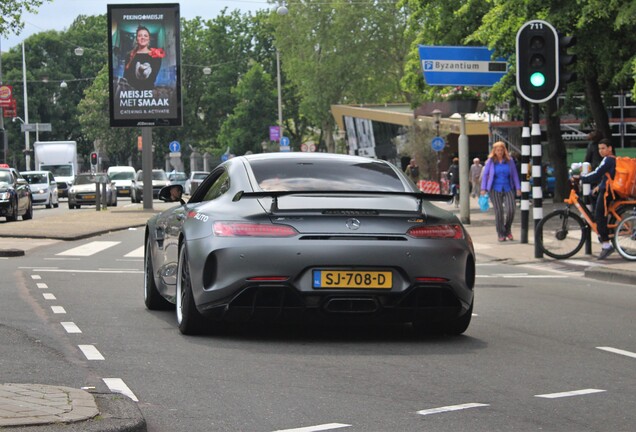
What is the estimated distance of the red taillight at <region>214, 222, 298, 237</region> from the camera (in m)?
9.16

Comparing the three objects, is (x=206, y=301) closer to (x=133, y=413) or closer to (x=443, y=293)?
(x=443, y=293)

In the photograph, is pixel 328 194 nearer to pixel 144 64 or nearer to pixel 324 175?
pixel 324 175

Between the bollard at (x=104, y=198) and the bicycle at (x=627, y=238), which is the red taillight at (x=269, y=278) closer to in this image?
the bicycle at (x=627, y=238)

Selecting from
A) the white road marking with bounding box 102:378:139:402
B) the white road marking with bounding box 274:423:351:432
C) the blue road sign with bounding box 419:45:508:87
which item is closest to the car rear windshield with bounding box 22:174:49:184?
the blue road sign with bounding box 419:45:508:87

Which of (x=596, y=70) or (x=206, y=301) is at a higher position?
(x=596, y=70)

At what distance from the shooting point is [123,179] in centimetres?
6894

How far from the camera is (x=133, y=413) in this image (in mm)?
6195

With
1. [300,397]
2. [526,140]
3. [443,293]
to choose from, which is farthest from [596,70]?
[300,397]

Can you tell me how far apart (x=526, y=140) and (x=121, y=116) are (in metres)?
20.8

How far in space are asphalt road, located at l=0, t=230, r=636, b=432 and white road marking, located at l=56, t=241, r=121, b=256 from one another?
837 centimetres

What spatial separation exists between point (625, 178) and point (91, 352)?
1096 cm

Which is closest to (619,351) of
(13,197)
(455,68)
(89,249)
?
(89,249)

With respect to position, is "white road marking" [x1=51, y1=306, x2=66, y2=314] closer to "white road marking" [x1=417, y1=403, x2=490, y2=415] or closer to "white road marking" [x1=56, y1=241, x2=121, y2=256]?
"white road marking" [x1=417, y1=403, x2=490, y2=415]

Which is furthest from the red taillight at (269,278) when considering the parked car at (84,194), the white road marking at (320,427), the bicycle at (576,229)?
the parked car at (84,194)
